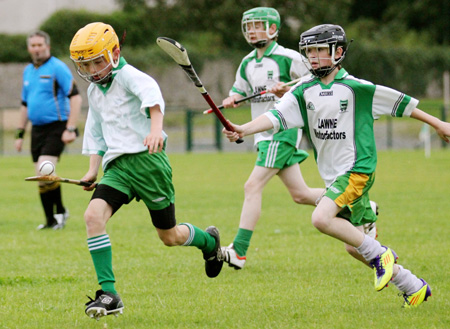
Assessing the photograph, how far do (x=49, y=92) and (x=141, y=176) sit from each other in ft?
15.3

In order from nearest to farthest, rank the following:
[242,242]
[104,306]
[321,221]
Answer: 1. [104,306]
2. [321,221]
3. [242,242]

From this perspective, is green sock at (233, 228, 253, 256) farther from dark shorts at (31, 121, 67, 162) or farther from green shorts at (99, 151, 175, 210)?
dark shorts at (31, 121, 67, 162)

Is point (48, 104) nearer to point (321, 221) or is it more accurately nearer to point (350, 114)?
point (350, 114)

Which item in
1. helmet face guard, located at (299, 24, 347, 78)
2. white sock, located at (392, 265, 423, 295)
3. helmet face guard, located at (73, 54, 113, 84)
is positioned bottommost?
white sock, located at (392, 265, 423, 295)

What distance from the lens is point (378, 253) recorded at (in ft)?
17.5

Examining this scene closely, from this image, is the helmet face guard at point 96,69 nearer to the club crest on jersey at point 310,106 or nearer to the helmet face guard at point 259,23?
the club crest on jersey at point 310,106

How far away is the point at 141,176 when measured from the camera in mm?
5582

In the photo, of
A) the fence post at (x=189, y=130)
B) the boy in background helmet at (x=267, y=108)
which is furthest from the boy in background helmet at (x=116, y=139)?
the fence post at (x=189, y=130)

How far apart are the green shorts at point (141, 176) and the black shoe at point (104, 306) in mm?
736

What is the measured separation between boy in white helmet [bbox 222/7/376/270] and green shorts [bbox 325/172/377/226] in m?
2.02

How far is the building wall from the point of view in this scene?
44.8 m

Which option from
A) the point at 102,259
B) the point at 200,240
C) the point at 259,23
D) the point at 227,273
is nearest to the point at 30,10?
the point at 259,23

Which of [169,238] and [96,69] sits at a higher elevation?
[96,69]

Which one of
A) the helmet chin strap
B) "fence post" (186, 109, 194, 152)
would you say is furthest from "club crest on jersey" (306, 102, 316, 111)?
"fence post" (186, 109, 194, 152)
